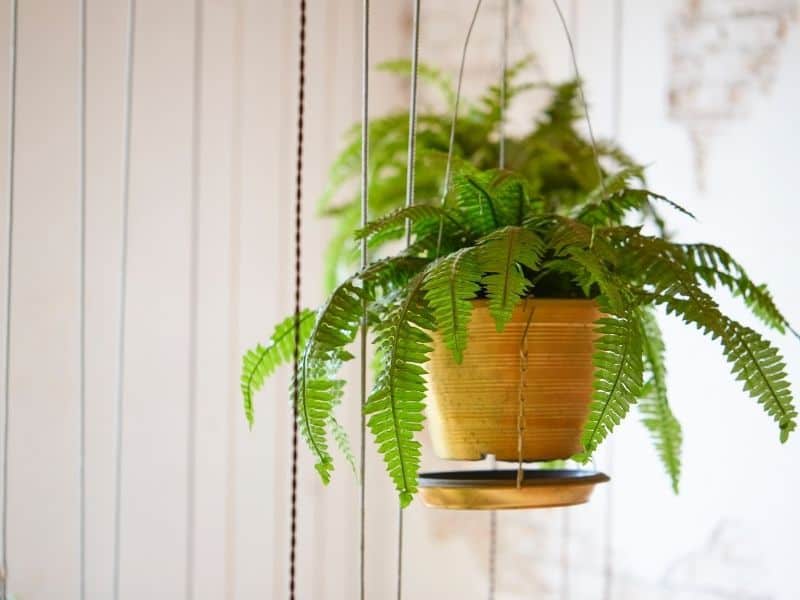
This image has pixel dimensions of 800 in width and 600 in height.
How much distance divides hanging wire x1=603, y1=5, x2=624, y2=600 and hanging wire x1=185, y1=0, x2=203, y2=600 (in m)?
1.00

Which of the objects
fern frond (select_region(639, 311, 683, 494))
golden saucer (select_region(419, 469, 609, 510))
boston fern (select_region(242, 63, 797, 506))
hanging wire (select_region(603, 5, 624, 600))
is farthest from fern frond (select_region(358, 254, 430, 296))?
hanging wire (select_region(603, 5, 624, 600))

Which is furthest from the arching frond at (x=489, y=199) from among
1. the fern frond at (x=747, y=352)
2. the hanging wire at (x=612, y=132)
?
the hanging wire at (x=612, y=132)

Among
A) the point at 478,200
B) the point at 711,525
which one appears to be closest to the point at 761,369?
the point at 478,200

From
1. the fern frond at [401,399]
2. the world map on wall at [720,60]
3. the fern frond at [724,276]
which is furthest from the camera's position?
the world map on wall at [720,60]

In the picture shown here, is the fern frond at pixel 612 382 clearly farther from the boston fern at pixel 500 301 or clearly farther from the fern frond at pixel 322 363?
the fern frond at pixel 322 363

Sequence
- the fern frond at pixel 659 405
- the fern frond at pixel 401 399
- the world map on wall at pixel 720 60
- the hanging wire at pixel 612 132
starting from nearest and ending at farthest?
1. the fern frond at pixel 401 399
2. the fern frond at pixel 659 405
3. the world map on wall at pixel 720 60
4. the hanging wire at pixel 612 132

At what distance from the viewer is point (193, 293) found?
9.02 feet

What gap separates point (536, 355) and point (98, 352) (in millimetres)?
1507

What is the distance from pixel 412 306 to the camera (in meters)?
1.21

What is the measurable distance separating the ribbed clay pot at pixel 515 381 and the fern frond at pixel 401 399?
13 cm

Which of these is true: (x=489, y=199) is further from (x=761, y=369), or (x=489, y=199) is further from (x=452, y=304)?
(x=761, y=369)

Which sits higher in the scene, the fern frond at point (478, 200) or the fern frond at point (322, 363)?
the fern frond at point (478, 200)

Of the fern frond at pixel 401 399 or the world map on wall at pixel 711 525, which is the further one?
the world map on wall at pixel 711 525

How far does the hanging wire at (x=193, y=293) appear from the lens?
2.72 m
